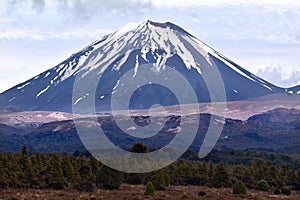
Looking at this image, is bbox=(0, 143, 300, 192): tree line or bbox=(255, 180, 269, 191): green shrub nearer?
bbox=(0, 143, 300, 192): tree line

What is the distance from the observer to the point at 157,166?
81.8 m

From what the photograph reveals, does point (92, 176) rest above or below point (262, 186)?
above

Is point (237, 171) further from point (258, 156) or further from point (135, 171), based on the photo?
point (258, 156)

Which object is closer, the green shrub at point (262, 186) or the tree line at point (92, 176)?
the tree line at point (92, 176)

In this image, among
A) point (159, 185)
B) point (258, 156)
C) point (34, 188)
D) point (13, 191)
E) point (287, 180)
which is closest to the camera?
point (13, 191)

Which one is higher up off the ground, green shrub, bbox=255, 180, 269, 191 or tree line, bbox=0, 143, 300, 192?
tree line, bbox=0, 143, 300, 192

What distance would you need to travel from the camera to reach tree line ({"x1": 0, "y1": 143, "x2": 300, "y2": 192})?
219 feet

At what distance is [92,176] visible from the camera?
7038 centimetres

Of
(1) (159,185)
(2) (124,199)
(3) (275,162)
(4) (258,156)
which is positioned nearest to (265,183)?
(1) (159,185)

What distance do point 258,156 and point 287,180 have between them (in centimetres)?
6692

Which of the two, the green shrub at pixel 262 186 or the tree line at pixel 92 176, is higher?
the tree line at pixel 92 176

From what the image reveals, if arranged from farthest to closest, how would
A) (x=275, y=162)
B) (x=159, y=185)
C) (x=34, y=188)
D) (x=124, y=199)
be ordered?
(x=275, y=162), (x=159, y=185), (x=34, y=188), (x=124, y=199)

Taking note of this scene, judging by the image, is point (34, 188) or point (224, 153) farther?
point (224, 153)

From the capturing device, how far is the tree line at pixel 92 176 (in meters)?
66.6
